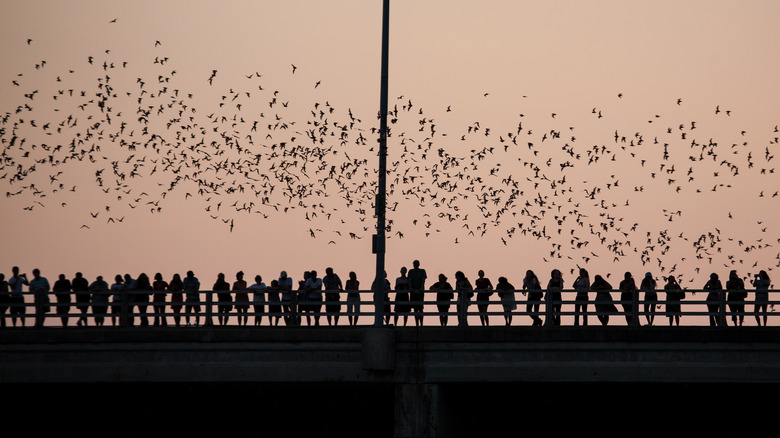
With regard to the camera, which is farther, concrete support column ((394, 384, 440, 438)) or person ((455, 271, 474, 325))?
person ((455, 271, 474, 325))

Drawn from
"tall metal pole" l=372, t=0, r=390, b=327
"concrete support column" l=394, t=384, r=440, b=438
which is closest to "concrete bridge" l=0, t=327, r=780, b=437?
"concrete support column" l=394, t=384, r=440, b=438

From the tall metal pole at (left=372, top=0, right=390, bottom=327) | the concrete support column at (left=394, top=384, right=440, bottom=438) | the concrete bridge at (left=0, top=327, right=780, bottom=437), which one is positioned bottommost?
the concrete support column at (left=394, top=384, right=440, bottom=438)

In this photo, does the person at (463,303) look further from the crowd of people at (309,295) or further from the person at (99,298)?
the person at (99,298)

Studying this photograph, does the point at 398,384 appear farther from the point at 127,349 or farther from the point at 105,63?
the point at 105,63

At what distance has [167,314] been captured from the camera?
73.3 feet

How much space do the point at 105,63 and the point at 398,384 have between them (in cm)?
801

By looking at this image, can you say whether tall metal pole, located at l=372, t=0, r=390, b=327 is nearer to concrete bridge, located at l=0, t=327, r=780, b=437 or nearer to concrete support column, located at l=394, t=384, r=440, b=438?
concrete bridge, located at l=0, t=327, r=780, b=437

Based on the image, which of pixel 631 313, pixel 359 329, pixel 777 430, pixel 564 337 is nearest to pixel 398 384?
pixel 359 329

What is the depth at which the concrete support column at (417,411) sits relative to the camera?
68.8 ft

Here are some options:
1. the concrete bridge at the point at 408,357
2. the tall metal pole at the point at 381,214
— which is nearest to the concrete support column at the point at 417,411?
the concrete bridge at the point at 408,357

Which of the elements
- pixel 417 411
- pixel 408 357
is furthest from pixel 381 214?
pixel 417 411

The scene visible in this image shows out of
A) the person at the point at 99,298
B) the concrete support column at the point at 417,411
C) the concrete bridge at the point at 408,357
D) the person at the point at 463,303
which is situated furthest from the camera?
the person at the point at 99,298

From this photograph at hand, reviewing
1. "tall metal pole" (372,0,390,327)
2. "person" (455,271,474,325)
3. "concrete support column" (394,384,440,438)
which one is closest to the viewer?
"concrete support column" (394,384,440,438)

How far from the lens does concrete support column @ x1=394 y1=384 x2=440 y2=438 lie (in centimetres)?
2098
